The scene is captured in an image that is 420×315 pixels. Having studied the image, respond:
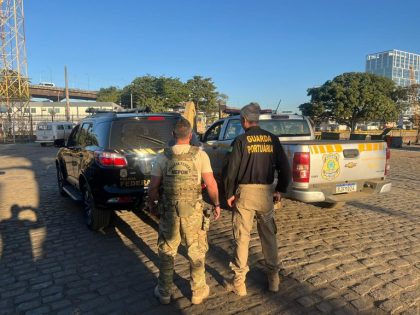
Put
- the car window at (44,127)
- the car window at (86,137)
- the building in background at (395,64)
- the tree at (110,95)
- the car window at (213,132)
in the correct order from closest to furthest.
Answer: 1. the car window at (86,137)
2. the car window at (213,132)
3. the car window at (44,127)
4. the tree at (110,95)
5. the building in background at (395,64)

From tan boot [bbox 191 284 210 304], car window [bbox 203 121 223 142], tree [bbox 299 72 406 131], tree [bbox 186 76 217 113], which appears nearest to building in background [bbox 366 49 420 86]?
tree [bbox 186 76 217 113]

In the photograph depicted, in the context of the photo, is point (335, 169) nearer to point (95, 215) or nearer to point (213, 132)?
point (213, 132)

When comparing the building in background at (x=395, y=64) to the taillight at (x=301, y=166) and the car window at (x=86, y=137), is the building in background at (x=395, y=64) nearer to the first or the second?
the taillight at (x=301, y=166)

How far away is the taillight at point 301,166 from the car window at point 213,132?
2.87 metres

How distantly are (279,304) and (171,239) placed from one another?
1.19 m

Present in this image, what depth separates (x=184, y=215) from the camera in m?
3.25

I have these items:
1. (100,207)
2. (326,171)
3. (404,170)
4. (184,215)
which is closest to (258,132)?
(184,215)

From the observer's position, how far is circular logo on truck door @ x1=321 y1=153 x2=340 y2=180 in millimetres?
5262

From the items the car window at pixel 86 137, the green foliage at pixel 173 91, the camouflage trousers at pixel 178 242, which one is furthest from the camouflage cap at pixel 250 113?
the green foliage at pixel 173 91

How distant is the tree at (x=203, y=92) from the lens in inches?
2735

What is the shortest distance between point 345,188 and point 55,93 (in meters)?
122

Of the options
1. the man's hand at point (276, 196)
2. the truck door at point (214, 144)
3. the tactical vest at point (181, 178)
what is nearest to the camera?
the tactical vest at point (181, 178)

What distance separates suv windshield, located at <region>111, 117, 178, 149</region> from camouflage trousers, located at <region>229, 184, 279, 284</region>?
2346mm

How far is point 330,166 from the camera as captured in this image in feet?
17.5
